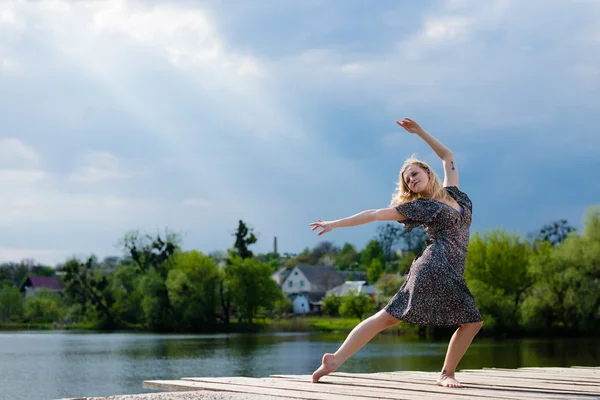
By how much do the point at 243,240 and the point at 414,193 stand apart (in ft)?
256

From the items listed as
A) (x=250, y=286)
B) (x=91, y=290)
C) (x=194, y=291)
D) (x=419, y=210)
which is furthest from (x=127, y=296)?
(x=419, y=210)

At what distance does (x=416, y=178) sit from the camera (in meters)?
6.42

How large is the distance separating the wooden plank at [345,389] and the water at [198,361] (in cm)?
1803

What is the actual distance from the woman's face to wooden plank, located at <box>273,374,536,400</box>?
5.09ft

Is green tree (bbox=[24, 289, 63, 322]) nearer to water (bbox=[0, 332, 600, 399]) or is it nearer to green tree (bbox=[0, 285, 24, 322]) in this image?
green tree (bbox=[0, 285, 24, 322])

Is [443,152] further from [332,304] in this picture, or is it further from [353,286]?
[353,286]

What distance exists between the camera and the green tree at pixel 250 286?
7762 centimetres

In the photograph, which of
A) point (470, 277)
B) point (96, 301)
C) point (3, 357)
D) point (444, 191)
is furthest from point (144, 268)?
point (444, 191)

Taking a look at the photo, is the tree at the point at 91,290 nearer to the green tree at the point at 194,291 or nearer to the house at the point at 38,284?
the green tree at the point at 194,291

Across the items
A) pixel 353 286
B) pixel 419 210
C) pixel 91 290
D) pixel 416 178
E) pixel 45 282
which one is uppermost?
pixel 45 282

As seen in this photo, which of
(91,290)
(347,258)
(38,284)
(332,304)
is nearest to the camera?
(91,290)

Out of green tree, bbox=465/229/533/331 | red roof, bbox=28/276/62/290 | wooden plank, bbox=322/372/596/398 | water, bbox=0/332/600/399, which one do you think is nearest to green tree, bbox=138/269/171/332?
water, bbox=0/332/600/399

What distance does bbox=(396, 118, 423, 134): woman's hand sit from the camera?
7.05 m

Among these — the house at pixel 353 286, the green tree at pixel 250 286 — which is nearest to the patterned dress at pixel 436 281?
the green tree at pixel 250 286
